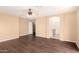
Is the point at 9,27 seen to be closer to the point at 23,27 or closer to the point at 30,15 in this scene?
the point at 23,27

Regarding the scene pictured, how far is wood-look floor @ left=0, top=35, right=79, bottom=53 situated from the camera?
1.91 m

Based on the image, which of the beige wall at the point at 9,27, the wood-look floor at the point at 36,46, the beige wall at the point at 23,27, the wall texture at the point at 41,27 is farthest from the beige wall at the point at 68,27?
the beige wall at the point at 9,27

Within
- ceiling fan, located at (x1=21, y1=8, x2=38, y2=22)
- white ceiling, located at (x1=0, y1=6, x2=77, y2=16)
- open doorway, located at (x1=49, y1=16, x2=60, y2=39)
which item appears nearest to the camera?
white ceiling, located at (x1=0, y1=6, x2=77, y2=16)

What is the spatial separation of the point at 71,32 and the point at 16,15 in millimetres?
1446

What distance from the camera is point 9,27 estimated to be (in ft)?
7.07

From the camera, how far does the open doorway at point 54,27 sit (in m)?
1.99

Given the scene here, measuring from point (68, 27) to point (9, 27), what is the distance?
156 cm

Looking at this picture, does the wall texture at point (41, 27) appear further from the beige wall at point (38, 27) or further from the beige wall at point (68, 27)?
the beige wall at point (68, 27)

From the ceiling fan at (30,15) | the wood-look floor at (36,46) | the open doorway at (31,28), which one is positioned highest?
the ceiling fan at (30,15)

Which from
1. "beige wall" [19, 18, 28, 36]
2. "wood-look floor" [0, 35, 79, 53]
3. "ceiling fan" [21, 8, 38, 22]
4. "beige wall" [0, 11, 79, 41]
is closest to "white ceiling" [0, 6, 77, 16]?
"ceiling fan" [21, 8, 38, 22]

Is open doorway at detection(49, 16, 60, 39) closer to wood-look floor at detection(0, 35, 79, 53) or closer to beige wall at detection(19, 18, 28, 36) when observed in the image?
wood-look floor at detection(0, 35, 79, 53)

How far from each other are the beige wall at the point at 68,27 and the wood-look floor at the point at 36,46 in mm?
153

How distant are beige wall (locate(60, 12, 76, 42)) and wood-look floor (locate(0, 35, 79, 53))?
0.15 metres
